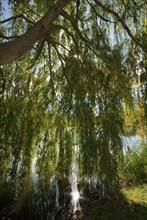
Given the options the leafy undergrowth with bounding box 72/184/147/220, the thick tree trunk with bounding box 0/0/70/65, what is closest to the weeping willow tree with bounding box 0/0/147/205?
the thick tree trunk with bounding box 0/0/70/65

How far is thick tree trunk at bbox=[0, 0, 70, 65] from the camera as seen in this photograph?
3.13 meters

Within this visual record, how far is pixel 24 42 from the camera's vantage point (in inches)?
129

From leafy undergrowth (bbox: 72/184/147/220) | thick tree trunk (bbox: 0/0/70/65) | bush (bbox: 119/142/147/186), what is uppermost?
thick tree trunk (bbox: 0/0/70/65)

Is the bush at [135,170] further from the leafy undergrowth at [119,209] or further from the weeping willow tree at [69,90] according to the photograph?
the weeping willow tree at [69,90]

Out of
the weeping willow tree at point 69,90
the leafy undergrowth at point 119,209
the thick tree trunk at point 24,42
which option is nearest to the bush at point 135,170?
the leafy undergrowth at point 119,209

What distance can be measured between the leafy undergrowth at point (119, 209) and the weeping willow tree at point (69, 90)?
80 cm

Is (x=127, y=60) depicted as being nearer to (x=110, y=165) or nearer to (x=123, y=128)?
(x=123, y=128)

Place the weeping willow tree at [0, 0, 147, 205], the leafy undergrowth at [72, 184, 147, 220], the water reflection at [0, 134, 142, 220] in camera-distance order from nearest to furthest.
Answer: the weeping willow tree at [0, 0, 147, 205], the water reflection at [0, 134, 142, 220], the leafy undergrowth at [72, 184, 147, 220]

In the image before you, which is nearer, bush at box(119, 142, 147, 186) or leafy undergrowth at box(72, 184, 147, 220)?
leafy undergrowth at box(72, 184, 147, 220)

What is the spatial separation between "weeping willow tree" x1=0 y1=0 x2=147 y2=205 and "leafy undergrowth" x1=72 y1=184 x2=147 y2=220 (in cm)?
80

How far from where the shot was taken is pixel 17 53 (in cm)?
323

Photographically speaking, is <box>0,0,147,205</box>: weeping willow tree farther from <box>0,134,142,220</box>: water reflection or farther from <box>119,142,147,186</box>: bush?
<box>119,142,147,186</box>: bush

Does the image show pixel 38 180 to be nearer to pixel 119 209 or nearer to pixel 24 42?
pixel 119 209

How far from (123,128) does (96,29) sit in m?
1.47
